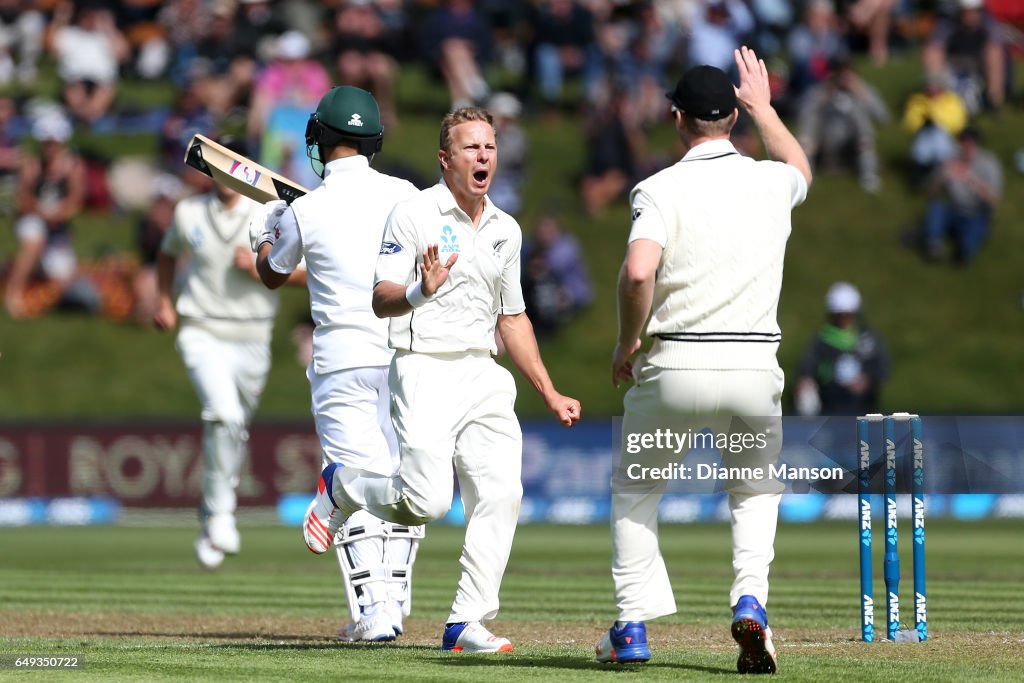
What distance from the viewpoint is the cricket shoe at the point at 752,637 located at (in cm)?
678

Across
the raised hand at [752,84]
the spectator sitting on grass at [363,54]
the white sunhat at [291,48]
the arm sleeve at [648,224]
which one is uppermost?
the spectator sitting on grass at [363,54]

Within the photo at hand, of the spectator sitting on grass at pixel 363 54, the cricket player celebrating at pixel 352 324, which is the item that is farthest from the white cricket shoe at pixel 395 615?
the spectator sitting on grass at pixel 363 54

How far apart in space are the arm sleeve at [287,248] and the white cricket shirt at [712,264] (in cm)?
217

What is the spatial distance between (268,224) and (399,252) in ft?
4.41

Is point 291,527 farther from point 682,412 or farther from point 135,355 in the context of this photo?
point 682,412

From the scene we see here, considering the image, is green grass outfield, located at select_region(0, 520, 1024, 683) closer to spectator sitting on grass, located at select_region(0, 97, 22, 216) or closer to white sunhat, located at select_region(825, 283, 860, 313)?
white sunhat, located at select_region(825, 283, 860, 313)

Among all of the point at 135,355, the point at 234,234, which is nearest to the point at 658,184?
the point at 234,234

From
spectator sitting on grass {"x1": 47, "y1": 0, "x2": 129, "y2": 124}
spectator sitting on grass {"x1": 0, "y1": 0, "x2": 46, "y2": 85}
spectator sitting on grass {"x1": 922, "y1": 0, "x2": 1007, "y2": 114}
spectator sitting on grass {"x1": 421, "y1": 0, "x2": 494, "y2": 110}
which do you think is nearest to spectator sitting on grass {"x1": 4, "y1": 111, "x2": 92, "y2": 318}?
spectator sitting on grass {"x1": 47, "y1": 0, "x2": 129, "y2": 124}

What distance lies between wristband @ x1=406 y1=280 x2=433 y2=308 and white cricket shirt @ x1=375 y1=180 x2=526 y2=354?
10.0 inches

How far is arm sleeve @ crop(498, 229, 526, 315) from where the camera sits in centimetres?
788

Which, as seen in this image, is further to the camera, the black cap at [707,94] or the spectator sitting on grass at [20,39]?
the spectator sitting on grass at [20,39]

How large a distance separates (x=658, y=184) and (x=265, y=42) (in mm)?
21371

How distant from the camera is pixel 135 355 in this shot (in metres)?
24.5

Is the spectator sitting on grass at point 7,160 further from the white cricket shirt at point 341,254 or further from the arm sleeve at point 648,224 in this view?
the arm sleeve at point 648,224
